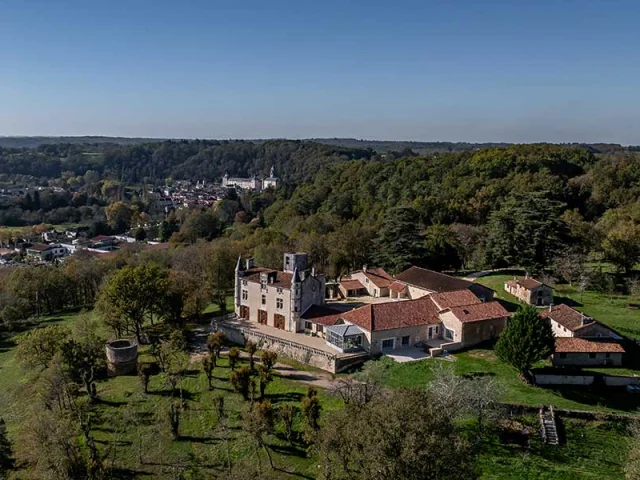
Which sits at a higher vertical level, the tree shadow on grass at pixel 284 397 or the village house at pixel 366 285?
the village house at pixel 366 285

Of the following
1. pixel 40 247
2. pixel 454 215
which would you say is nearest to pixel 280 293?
pixel 454 215

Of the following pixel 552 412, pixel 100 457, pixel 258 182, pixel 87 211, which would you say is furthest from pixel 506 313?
pixel 258 182

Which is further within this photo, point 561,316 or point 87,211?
point 87,211

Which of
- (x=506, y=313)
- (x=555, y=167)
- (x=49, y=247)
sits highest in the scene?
(x=555, y=167)

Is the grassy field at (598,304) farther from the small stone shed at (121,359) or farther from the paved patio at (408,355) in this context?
the small stone shed at (121,359)

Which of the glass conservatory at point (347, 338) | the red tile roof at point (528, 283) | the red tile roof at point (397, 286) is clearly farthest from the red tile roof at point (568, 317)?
the glass conservatory at point (347, 338)

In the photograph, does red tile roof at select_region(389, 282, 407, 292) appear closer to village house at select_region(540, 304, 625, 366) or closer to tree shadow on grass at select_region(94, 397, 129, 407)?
village house at select_region(540, 304, 625, 366)

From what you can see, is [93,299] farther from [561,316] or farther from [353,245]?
[561,316]
